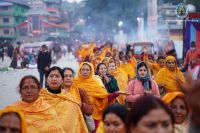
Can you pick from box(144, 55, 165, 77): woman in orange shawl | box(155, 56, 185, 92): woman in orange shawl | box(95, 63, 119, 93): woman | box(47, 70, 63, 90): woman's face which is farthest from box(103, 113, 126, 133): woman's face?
box(144, 55, 165, 77): woman in orange shawl

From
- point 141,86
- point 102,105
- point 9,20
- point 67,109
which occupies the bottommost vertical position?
point 102,105

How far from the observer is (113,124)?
3.65 m

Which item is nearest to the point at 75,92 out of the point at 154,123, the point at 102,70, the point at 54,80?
the point at 54,80

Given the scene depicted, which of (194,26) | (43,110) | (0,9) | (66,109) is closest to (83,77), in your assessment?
(66,109)

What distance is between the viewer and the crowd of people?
2607 millimetres

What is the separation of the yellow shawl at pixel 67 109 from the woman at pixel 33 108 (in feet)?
1.87

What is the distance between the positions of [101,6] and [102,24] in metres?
2.98

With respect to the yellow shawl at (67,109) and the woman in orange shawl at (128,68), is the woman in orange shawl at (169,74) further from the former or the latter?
the woman in orange shawl at (128,68)

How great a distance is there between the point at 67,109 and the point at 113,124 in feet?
8.35

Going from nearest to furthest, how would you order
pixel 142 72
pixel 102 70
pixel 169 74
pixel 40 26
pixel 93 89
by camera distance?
pixel 142 72
pixel 93 89
pixel 169 74
pixel 102 70
pixel 40 26

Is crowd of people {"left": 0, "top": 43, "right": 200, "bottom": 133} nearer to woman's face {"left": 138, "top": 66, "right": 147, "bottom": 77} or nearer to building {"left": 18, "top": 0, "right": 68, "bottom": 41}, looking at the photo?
woman's face {"left": 138, "top": 66, "right": 147, "bottom": 77}

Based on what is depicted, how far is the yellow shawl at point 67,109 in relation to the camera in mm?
6035

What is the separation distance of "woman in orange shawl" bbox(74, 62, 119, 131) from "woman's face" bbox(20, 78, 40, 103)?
257 cm

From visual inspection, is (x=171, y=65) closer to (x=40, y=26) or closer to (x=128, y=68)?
(x=128, y=68)
